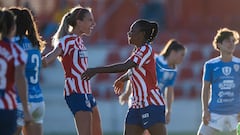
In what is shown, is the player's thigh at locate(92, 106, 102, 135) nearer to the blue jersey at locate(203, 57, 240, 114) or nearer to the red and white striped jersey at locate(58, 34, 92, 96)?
the red and white striped jersey at locate(58, 34, 92, 96)

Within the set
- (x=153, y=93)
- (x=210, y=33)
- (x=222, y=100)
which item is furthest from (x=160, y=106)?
(x=210, y=33)

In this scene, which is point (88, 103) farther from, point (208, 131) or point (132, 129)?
point (208, 131)

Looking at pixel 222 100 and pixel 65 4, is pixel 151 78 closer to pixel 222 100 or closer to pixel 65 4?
pixel 222 100

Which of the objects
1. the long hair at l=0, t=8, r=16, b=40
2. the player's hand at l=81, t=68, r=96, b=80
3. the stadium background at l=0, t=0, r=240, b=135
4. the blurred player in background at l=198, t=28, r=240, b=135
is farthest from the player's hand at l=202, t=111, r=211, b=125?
the stadium background at l=0, t=0, r=240, b=135

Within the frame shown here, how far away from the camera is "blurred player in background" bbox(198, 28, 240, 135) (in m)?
12.8

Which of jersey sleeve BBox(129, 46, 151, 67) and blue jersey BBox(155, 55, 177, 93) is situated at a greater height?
jersey sleeve BBox(129, 46, 151, 67)

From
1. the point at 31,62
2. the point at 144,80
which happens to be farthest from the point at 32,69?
the point at 144,80

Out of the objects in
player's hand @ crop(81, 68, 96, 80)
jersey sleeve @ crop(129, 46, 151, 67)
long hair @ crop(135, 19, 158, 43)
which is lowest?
player's hand @ crop(81, 68, 96, 80)

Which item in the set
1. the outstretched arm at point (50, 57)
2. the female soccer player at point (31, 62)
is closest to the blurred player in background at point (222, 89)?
the outstretched arm at point (50, 57)

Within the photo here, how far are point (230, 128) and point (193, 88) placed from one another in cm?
1291

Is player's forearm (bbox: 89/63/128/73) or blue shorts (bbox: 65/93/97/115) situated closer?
player's forearm (bbox: 89/63/128/73)

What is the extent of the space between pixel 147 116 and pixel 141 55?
0.73 meters

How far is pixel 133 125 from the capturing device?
11.5m

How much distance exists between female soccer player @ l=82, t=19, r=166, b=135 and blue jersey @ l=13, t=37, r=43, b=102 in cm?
108
